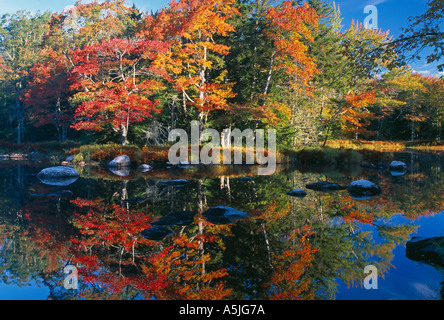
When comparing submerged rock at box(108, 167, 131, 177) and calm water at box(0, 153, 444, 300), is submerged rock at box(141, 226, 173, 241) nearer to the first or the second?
calm water at box(0, 153, 444, 300)

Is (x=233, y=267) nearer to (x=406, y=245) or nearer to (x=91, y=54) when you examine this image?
(x=406, y=245)

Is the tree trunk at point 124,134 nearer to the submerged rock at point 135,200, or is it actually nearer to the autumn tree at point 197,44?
the autumn tree at point 197,44

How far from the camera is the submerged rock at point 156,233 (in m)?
4.43

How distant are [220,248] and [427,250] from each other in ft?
9.32

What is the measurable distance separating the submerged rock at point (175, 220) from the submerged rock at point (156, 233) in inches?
12.5

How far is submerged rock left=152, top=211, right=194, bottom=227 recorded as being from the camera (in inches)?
202

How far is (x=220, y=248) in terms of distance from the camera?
397 cm

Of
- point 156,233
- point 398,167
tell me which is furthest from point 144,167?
point 398,167

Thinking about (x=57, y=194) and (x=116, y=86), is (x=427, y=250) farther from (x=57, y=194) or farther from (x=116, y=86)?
(x=116, y=86)

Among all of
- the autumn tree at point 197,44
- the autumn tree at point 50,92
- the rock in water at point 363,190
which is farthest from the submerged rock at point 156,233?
the autumn tree at point 50,92

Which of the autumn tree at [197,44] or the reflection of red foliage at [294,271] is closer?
the reflection of red foliage at [294,271]

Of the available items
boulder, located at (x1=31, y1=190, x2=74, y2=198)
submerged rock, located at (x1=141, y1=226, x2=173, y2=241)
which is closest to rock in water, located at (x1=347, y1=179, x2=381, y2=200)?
submerged rock, located at (x1=141, y1=226, x2=173, y2=241)
